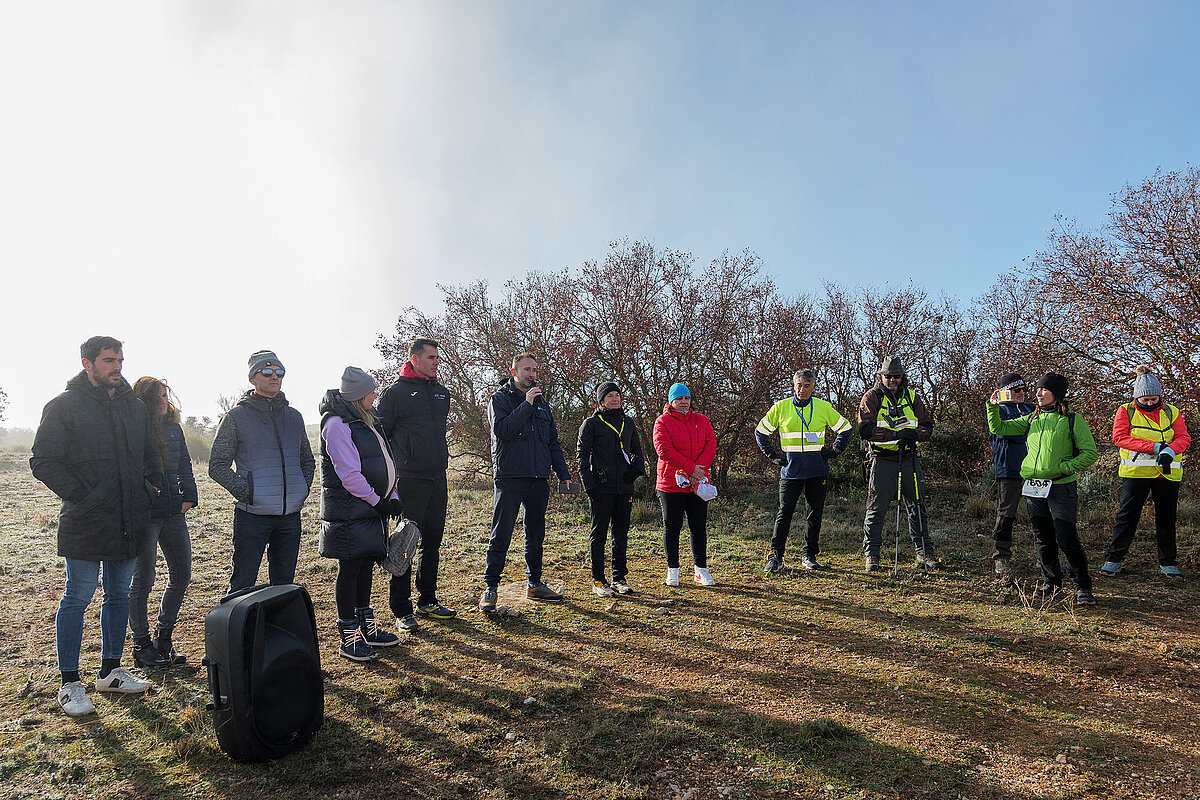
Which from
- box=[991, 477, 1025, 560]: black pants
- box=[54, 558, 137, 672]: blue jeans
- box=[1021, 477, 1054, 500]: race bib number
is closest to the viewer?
box=[54, 558, 137, 672]: blue jeans

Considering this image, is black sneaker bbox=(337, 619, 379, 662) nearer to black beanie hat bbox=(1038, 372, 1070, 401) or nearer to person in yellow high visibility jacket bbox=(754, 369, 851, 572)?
person in yellow high visibility jacket bbox=(754, 369, 851, 572)

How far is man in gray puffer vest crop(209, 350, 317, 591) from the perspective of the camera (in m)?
4.09

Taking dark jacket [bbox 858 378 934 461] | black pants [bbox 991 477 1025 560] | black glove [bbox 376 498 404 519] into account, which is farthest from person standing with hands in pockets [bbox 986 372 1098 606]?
black glove [bbox 376 498 404 519]

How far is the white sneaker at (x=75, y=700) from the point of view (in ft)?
11.3

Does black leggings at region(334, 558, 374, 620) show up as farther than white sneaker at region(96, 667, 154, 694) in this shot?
Yes

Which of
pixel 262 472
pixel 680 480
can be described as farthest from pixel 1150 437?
pixel 262 472

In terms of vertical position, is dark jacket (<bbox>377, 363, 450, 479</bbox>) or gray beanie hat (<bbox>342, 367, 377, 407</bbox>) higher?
gray beanie hat (<bbox>342, 367, 377, 407</bbox>)

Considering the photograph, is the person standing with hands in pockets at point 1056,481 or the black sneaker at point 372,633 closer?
the black sneaker at point 372,633

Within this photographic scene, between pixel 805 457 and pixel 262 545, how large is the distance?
500 cm

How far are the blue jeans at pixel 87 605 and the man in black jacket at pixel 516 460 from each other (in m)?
2.41

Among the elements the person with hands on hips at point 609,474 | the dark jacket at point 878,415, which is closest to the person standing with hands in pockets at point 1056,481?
the dark jacket at point 878,415

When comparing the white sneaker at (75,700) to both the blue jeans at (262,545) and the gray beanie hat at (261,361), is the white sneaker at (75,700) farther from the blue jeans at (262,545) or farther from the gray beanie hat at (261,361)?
the gray beanie hat at (261,361)

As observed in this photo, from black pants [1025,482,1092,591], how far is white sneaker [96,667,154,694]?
6672 mm

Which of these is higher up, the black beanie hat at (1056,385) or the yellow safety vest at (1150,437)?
the black beanie hat at (1056,385)
